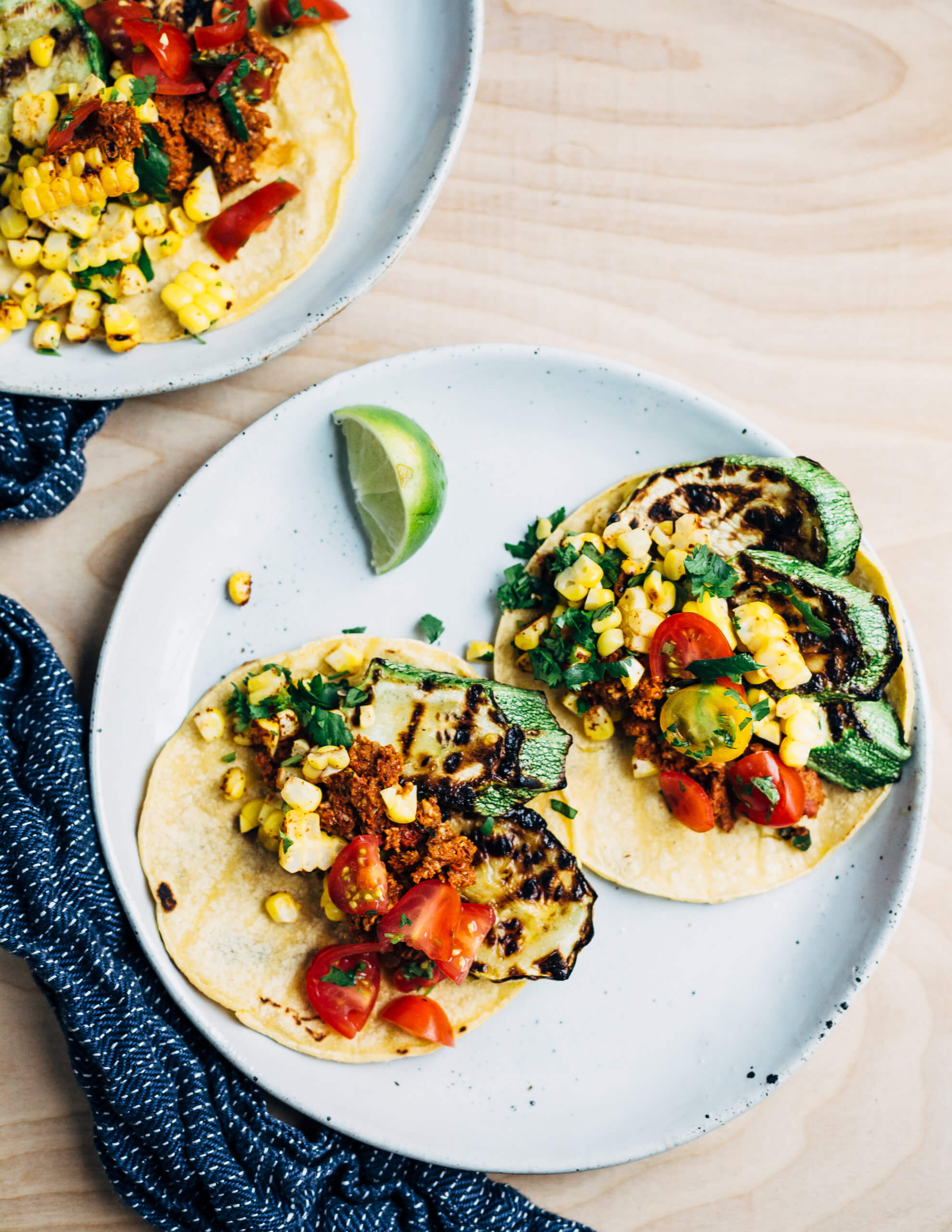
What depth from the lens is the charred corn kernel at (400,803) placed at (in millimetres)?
2840

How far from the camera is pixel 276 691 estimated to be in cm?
308

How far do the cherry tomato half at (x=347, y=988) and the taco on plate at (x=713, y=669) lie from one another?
30.7 inches

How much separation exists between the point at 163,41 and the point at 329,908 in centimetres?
294

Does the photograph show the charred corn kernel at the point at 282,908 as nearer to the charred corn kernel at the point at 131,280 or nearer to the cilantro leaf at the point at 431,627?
the cilantro leaf at the point at 431,627

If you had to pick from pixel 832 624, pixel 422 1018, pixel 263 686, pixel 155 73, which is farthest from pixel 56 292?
pixel 832 624

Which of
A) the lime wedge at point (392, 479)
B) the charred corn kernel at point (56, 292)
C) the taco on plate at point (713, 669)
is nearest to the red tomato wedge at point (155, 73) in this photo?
the charred corn kernel at point (56, 292)

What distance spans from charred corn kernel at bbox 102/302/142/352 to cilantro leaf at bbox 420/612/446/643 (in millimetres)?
1398

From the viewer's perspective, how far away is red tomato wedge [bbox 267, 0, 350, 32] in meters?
3.22

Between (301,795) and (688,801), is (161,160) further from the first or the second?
(688,801)

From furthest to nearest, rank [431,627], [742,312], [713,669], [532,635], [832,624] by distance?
[742,312], [431,627], [532,635], [832,624], [713,669]

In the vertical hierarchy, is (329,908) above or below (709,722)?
below

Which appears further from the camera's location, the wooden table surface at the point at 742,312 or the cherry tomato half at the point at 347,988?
the wooden table surface at the point at 742,312

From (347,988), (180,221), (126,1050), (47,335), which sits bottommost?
(126,1050)

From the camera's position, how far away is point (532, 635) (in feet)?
10.3
